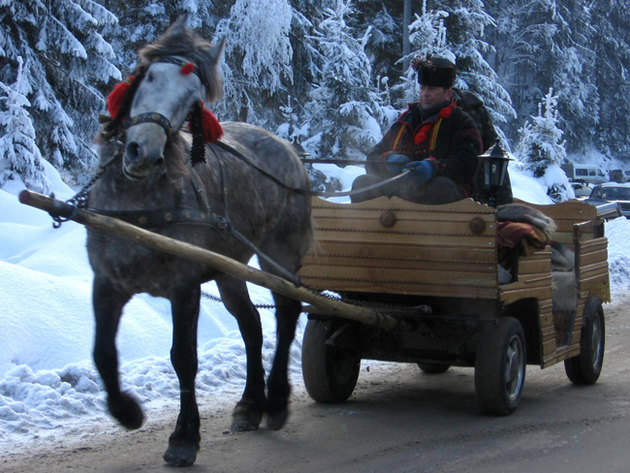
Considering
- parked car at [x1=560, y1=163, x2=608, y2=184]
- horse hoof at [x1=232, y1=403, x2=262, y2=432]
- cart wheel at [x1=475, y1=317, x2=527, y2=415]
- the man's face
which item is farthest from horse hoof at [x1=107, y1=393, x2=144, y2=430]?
parked car at [x1=560, y1=163, x2=608, y2=184]

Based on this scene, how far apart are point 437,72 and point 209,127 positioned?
6.91 feet

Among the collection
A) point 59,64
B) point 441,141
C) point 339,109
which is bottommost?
point 441,141

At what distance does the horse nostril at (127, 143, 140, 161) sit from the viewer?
164 inches

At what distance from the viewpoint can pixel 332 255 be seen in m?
6.04

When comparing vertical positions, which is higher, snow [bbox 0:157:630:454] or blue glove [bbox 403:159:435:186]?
blue glove [bbox 403:159:435:186]

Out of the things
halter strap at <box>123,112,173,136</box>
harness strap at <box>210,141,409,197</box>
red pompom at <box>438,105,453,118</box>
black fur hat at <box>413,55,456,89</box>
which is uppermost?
black fur hat at <box>413,55,456,89</box>

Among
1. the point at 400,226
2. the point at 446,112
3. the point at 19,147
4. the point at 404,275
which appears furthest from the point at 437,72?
the point at 19,147

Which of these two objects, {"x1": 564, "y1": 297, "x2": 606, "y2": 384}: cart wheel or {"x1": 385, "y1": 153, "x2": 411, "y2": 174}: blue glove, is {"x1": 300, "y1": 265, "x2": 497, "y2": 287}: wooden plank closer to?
{"x1": 385, "y1": 153, "x2": 411, "y2": 174}: blue glove

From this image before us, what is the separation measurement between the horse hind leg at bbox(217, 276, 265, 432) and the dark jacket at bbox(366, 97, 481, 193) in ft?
4.36

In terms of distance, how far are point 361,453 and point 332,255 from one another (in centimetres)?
159

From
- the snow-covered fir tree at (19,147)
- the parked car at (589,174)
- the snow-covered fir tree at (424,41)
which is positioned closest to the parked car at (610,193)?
the snow-covered fir tree at (424,41)

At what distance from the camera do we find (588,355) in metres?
6.71

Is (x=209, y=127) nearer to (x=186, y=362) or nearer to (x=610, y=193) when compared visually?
(x=186, y=362)

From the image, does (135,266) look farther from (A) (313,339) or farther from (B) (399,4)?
(B) (399,4)
